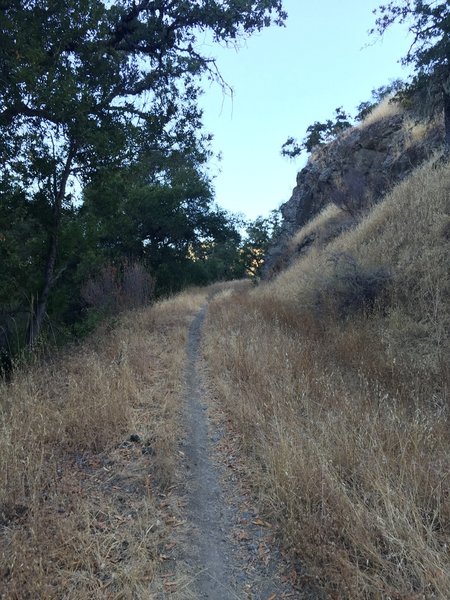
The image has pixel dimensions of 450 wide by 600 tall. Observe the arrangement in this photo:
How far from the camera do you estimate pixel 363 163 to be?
16641 millimetres

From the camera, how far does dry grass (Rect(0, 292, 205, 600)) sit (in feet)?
8.03

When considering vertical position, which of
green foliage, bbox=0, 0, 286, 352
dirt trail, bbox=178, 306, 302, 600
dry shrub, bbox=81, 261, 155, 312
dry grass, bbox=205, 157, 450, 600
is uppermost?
green foliage, bbox=0, 0, 286, 352

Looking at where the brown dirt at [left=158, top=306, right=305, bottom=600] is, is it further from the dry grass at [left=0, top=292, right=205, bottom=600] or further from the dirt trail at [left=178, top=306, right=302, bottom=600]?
the dry grass at [left=0, top=292, right=205, bottom=600]

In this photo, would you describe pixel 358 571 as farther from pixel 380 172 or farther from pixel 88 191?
pixel 380 172

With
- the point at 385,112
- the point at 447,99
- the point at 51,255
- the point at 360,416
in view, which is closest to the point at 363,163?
the point at 385,112

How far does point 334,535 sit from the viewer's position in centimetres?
260

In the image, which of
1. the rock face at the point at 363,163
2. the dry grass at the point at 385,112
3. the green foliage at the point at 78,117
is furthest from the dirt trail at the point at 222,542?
the dry grass at the point at 385,112

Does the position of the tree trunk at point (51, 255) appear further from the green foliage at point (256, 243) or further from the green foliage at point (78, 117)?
the green foliage at point (256, 243)

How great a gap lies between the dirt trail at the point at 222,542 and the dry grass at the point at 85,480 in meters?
0.23

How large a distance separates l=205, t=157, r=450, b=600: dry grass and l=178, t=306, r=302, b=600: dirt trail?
186 millimetres

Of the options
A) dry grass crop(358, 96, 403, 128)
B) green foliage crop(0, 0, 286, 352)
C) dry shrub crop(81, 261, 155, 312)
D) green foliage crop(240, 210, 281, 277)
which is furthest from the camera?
green foliage crop(240, 210, 281, 277)

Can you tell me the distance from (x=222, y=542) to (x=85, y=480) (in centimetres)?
133

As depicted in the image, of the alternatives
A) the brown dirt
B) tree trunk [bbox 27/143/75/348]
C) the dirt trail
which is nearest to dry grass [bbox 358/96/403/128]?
tree trunk [bbox 27/143/75/348]

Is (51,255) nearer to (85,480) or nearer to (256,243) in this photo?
(85,480)
